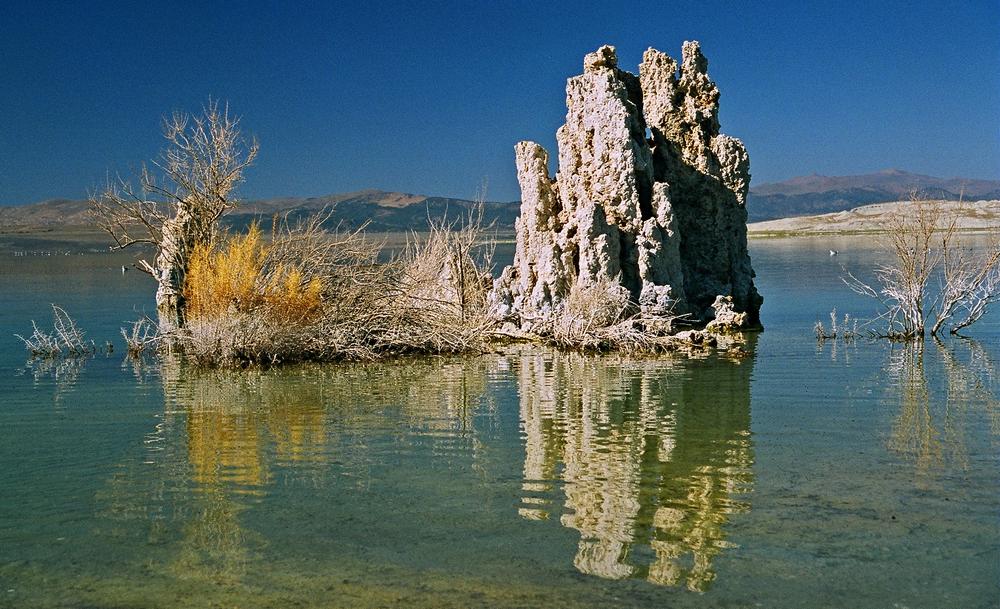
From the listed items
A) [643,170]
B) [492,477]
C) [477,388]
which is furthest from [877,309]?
[492,477]

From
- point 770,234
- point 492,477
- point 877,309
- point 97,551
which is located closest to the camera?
point 97,551

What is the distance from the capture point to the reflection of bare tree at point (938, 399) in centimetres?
845

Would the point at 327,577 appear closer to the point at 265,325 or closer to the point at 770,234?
the point at 265,325

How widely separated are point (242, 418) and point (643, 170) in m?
9.73

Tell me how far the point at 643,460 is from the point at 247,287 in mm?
8363

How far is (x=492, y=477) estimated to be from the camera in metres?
7.77

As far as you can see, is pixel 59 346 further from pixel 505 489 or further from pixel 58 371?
pixel 505 489

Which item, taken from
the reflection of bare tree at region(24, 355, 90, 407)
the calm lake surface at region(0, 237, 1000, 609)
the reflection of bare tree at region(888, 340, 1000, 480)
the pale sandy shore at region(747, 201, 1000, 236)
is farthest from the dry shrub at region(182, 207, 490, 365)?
the pale sandy shore at region(747, 201, 1000, 236)

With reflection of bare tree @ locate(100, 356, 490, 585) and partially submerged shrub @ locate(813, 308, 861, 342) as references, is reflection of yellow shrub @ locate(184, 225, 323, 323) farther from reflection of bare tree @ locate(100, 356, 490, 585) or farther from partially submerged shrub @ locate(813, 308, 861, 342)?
partially submerged shrub @ locate(813, 308, 861, 342)

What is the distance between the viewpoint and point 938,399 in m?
11.1

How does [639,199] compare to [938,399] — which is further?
[639,199]

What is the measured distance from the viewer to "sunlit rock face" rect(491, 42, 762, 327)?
17047 mm

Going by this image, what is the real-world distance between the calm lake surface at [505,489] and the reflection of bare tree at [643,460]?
1.3 inches

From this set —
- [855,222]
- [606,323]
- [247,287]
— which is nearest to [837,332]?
[606,323]
